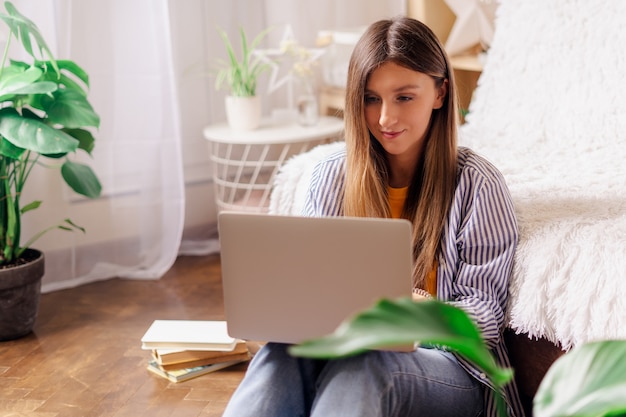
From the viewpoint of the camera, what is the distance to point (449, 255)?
1515 millimetres

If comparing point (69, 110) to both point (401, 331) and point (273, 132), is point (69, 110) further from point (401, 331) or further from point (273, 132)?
point (401, 331)

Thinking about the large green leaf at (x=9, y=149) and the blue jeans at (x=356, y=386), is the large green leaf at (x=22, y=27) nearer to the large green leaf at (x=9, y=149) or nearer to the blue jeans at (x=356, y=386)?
the large green leaf at (x=9, y=149)

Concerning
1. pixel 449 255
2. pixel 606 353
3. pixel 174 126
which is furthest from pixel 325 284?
pixel 174 126

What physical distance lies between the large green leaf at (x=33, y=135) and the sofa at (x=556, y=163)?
0.54m

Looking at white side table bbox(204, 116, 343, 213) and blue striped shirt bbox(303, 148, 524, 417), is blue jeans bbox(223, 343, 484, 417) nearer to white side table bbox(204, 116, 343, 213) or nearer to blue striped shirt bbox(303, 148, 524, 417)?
blue striped shirt bbox(303, 148, 524, 417)

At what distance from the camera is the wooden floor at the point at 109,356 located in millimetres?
1874

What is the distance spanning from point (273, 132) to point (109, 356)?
0.94 meters

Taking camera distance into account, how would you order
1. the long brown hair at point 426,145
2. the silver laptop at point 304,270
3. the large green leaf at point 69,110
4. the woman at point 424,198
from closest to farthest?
1. the silver laptop at point 304,270
2. the woman at point 424,198
3. the long brown hair at point 426,145
4. the large green leaf at point 69,110

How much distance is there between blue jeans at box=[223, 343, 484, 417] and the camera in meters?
1.25

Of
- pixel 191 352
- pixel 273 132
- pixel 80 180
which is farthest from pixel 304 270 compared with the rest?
pixel 273 132

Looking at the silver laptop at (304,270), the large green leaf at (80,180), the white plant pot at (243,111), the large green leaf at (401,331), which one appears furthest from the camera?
the white plant pot at (243,111)

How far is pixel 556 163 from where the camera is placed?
202 cm

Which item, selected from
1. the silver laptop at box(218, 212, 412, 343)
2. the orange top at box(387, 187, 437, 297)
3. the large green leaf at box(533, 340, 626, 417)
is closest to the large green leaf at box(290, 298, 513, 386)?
the large green leaf at box(533, 340, 626, 417)

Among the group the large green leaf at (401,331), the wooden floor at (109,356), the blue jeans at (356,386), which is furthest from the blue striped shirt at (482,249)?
the large green leaf at (401,331)
